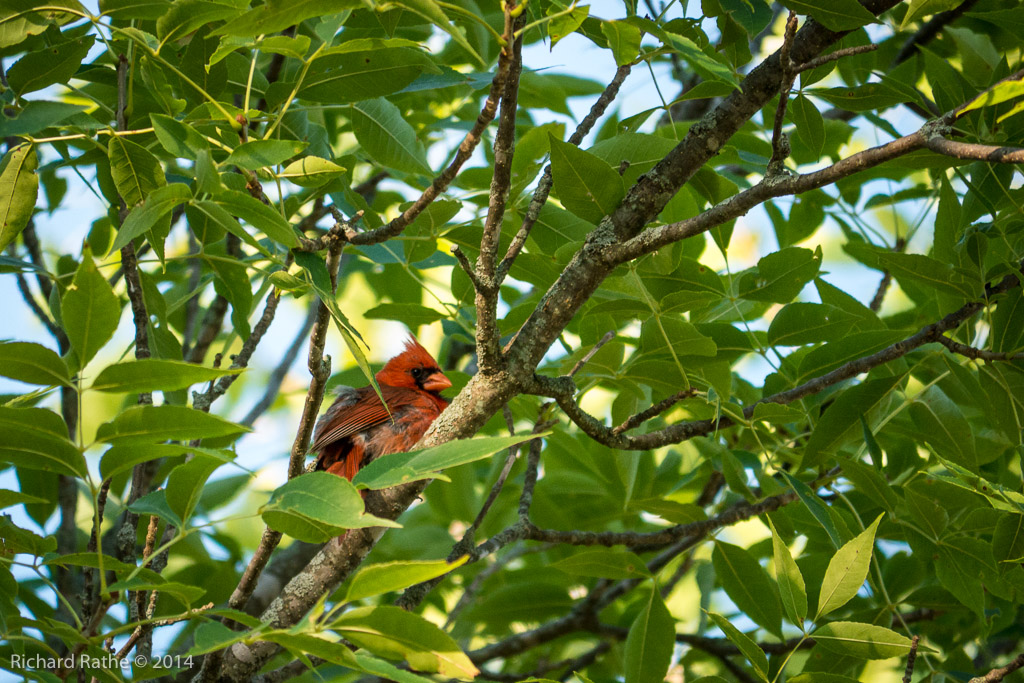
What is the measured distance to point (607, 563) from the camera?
2729 millimetres

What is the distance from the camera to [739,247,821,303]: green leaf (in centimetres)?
254

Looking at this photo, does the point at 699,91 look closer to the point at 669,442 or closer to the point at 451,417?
the point at 669,442

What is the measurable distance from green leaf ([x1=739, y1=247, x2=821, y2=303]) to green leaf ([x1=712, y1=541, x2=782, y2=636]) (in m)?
0.82

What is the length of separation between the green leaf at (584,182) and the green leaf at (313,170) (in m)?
0.52

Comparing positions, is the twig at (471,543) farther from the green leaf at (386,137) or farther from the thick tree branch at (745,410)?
the green leaf at (386,137)

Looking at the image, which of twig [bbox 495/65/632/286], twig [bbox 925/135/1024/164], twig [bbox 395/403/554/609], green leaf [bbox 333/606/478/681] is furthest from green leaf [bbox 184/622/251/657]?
twig [bbox 925/135/1024/164]

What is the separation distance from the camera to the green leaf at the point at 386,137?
2686mm

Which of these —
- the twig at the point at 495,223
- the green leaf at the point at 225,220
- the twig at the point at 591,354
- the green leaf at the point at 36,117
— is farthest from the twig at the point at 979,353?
the green leaf at the point at 36,117

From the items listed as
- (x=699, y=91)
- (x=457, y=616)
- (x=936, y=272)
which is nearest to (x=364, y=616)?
(x=936, y=272)

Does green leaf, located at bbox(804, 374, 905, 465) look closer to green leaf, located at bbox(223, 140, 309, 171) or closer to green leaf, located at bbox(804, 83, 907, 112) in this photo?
green leaf, located at bbox(804, 83, 907, 112)

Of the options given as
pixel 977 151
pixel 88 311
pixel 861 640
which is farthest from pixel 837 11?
pixel 88 311

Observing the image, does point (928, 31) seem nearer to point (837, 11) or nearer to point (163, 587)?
point (837, 11)

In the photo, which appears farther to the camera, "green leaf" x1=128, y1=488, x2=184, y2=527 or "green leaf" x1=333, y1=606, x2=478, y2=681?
"green leaf" x1=128, y1=488, x2=184, y2=527

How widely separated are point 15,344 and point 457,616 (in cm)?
264
